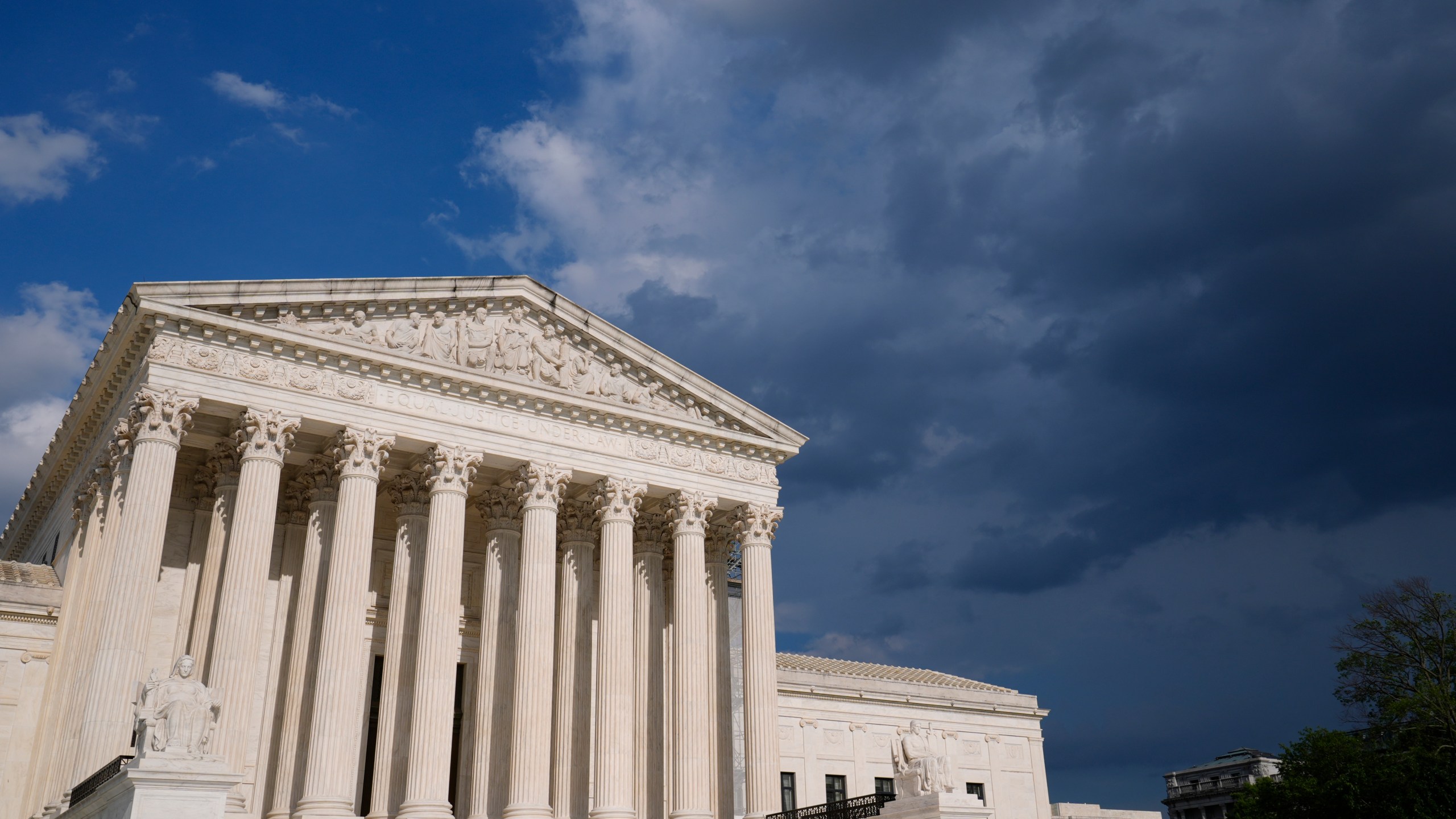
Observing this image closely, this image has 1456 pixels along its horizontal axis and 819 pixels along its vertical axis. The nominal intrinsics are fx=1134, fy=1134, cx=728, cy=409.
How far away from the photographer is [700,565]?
36156 millimetres

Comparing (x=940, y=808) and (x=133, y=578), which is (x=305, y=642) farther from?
(x=940, y=808)

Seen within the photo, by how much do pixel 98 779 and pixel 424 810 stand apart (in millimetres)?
8094

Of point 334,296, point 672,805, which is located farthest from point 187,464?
point 672,805

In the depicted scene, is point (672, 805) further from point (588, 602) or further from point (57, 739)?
point (57, 739)

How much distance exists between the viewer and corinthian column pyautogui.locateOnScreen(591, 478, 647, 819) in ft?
106

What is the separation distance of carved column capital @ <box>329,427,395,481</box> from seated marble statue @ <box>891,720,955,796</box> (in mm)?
16139

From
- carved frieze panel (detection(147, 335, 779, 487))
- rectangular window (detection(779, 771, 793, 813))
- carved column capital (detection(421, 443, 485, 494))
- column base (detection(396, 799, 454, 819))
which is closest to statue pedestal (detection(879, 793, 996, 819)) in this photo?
column base (detection(396, 799, 454, 819))

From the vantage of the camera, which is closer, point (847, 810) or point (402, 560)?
point (847, 810)

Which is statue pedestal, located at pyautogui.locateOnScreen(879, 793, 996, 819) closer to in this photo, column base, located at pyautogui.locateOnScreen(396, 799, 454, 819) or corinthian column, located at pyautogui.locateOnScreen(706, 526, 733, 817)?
corinthian column, located at pyautogui.locateOnScreen(706, 526, 733, 817)

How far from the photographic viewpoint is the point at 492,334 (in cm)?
3388

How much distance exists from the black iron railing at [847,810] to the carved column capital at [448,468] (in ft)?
43.1

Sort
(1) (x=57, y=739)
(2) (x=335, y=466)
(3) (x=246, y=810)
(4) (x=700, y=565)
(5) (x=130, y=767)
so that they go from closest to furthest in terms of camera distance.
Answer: (5) (x=130, y=767) < (1) (x=57, y=739) < (3) (x=246, y=810) < (2) (x=335, y=466) < (4) (x=700, y=565)

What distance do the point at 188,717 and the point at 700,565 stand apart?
17.7 metres

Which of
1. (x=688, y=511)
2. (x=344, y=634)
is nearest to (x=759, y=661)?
(x=688, y=511)
